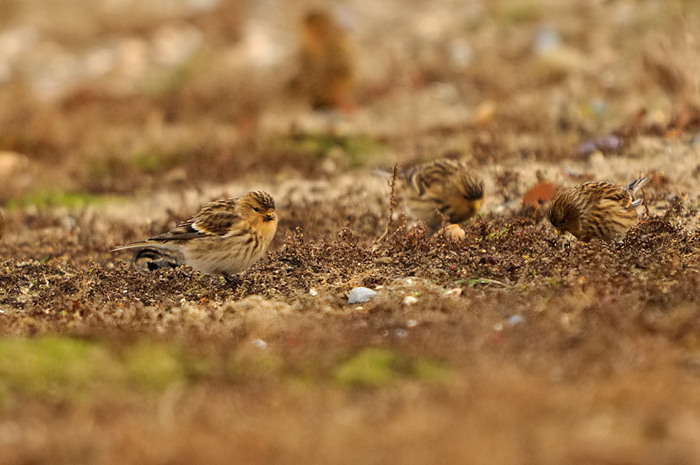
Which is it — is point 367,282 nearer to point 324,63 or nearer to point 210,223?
point 210,223

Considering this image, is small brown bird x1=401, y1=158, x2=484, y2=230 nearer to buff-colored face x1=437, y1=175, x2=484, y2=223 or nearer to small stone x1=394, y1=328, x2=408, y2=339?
buff-colored face x1=437, y1=175, x2=484, y2=223

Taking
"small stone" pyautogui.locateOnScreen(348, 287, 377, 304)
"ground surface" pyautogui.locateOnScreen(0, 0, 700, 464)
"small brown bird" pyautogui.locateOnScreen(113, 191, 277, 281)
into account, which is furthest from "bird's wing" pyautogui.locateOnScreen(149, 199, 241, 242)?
"small stone" pyautogui.locateOnScreen(348, 287, 377, 304)

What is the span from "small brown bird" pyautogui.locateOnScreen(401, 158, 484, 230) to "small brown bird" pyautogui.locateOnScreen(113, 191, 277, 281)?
62.9 inches

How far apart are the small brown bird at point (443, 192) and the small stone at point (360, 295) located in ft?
5.31

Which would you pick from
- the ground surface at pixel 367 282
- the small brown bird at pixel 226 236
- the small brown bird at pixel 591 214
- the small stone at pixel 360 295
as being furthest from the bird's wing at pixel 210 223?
the small brown bird at pixel 591 214

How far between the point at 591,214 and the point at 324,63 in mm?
8239

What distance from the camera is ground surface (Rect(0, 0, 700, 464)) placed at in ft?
13.2

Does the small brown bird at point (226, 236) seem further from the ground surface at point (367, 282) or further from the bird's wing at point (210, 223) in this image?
the ground surface at point (367, 282)

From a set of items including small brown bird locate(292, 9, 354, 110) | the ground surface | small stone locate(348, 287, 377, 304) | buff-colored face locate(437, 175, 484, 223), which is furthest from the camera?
small brown bird locate(292, 9, 354, 110)

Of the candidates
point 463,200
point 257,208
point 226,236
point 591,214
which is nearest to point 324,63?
point 463,200

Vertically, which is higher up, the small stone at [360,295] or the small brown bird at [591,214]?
the small brown bird at [591,214]

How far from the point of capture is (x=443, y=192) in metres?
8.34

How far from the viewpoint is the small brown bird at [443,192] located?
26.8 ft

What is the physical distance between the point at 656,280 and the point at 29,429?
4055 mm
